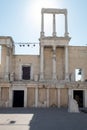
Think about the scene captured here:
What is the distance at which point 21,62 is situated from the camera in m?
37.8

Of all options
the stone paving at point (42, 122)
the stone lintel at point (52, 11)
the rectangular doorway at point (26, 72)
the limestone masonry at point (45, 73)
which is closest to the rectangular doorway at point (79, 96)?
the limestone masonry at point (45, 73)

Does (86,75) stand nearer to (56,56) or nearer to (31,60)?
(56,56)

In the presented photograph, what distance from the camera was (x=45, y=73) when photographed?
37.6m

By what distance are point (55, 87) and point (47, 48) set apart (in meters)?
6.73

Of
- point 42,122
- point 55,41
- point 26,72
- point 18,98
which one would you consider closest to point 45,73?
point 26,72

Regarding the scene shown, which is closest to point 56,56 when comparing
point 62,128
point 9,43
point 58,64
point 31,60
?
point 58,64

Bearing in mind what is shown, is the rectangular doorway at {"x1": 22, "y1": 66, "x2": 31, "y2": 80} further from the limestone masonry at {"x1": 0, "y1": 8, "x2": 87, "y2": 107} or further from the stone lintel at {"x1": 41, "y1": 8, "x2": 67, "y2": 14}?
the stone lintel at {"x1": 41, "y1": 8, "x2": 67, "y2": 14}

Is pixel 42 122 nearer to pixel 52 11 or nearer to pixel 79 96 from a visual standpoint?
pixel 79 96

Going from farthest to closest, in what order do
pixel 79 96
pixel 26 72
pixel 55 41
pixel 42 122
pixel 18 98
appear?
pixel 26 72
pixel 55 41
pixel 79 96
pixel 18 98
pixel 42 122

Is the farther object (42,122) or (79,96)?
(79,96)

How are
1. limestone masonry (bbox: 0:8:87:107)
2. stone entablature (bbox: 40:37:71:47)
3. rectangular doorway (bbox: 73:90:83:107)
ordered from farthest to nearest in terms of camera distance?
stone entablature (bbox: 40:37:71:47) → rectangular doorway (bbox: 73:90:83:107) → limestone masonry (bbox: 0:8:87:107)

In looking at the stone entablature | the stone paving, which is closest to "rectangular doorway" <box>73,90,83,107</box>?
the stone entablature

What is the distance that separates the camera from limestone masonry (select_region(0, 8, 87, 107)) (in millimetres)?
33906

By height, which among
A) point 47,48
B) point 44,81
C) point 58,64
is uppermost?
point 47,48
